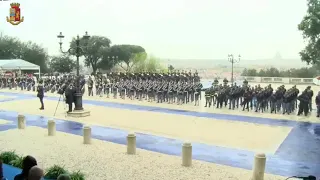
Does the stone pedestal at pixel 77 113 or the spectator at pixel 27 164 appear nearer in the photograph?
the spectator at pixel 27 164

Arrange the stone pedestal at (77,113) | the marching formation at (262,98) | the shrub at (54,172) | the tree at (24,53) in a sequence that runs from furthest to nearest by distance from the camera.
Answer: the tree at (24,53)
the marching formation at (262,98)
the stone pedestal at (77,113)
the shrub at (54,172)

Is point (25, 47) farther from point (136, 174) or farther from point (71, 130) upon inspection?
point (136, 174)

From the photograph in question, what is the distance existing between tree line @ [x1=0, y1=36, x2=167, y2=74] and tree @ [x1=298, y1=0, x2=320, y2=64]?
3912cm

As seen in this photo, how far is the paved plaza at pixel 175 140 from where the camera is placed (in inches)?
376

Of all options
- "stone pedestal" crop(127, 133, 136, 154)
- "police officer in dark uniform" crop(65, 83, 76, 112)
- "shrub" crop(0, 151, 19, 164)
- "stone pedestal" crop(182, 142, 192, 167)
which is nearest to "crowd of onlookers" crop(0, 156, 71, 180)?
"shrub" crop(0, 151, 19, 164)

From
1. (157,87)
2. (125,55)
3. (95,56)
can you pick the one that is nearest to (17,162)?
(157,87)

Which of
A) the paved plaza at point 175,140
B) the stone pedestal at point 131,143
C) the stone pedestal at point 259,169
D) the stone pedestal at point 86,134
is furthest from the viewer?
the stone pedestal at point 86,134

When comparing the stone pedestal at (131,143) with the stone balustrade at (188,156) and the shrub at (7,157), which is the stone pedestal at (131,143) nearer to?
the stone balustrade at (188,156)

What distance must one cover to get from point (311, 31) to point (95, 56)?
52.9 meters

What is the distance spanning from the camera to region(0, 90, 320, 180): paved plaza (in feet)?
31.4

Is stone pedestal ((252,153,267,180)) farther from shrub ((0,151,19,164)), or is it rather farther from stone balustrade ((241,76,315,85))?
stone balustrade ((241,76,315,85))

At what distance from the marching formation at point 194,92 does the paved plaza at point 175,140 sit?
1272mm

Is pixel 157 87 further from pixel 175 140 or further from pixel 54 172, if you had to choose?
pixel 54 172

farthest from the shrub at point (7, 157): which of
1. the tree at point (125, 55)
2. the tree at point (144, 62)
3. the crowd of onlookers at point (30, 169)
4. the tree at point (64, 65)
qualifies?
the tree at point (125, 55)
